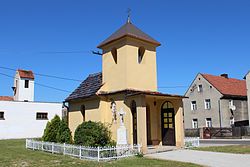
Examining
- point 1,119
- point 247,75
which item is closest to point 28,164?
point 1,119

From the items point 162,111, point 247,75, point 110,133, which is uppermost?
point 247,75

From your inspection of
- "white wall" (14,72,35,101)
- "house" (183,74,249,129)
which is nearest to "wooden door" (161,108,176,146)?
"house" (183,74,249,129)

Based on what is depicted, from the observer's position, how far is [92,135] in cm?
1642

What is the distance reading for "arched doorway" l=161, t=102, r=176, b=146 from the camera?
61.5 ft

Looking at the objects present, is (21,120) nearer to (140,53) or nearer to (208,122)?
(140,53)

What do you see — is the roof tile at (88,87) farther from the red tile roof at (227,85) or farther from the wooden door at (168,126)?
the red tile roof at (227,85)

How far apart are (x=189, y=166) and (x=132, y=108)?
21.9ft

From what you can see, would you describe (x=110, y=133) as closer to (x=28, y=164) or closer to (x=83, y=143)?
(x=83, y=143)

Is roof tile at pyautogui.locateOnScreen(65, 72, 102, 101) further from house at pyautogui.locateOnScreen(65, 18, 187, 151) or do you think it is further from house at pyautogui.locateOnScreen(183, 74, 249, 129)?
house at pyautogui.locateOnScreen(183, 74, 249, 129)

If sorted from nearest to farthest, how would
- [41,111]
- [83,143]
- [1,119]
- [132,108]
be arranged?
[83,143] → [132,108] → [1,119] → [41,111]

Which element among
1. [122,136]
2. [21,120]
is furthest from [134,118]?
[21,120]

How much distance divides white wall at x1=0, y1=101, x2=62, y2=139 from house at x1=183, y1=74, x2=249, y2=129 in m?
21.4

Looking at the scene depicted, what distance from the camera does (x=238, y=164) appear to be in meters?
11.9

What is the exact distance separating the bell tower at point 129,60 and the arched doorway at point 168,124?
162 cm
